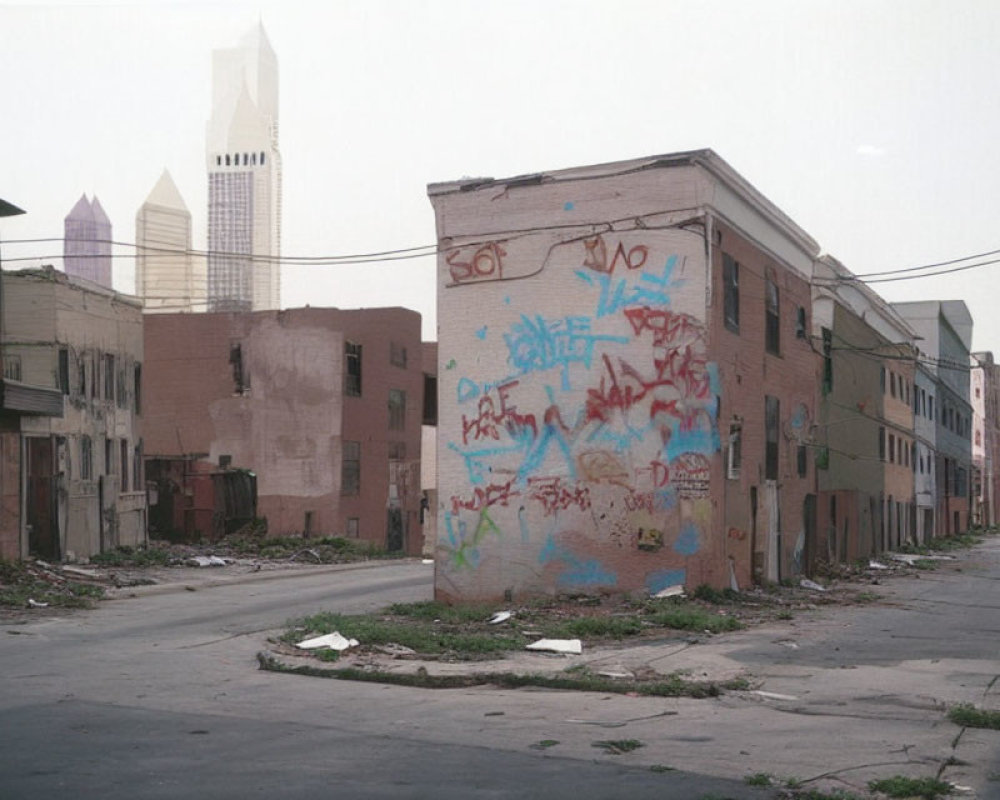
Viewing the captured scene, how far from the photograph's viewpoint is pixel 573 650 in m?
15.1

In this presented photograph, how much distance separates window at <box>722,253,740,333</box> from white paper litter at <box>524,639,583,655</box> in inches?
354

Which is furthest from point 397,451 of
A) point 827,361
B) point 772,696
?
point 772,696

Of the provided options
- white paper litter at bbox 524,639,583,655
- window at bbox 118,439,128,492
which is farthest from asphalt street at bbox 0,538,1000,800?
window at bbox 118,439,128,492

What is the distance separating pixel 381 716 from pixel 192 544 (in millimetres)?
33136

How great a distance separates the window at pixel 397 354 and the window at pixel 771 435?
955 inches

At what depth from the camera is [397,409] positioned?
4928cm

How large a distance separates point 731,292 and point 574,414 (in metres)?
4.13

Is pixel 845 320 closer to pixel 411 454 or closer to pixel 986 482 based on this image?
pixel 411 454

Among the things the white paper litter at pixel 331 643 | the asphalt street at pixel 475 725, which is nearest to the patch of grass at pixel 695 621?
the asphalt street at pixel 475 725

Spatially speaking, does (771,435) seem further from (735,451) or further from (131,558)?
(131,558)

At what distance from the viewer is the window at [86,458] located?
3316 centimetres

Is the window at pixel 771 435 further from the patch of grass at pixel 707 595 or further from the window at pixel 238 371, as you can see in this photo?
the window at pixel 238 371

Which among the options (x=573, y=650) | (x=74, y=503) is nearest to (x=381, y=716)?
(x=573, y=650)

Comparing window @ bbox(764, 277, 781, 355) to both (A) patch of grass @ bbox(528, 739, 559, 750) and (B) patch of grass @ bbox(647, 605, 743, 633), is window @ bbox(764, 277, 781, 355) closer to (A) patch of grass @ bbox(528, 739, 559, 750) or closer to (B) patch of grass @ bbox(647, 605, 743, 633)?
(B) patch of grass @ bbox(647, 605, 743, 633)
